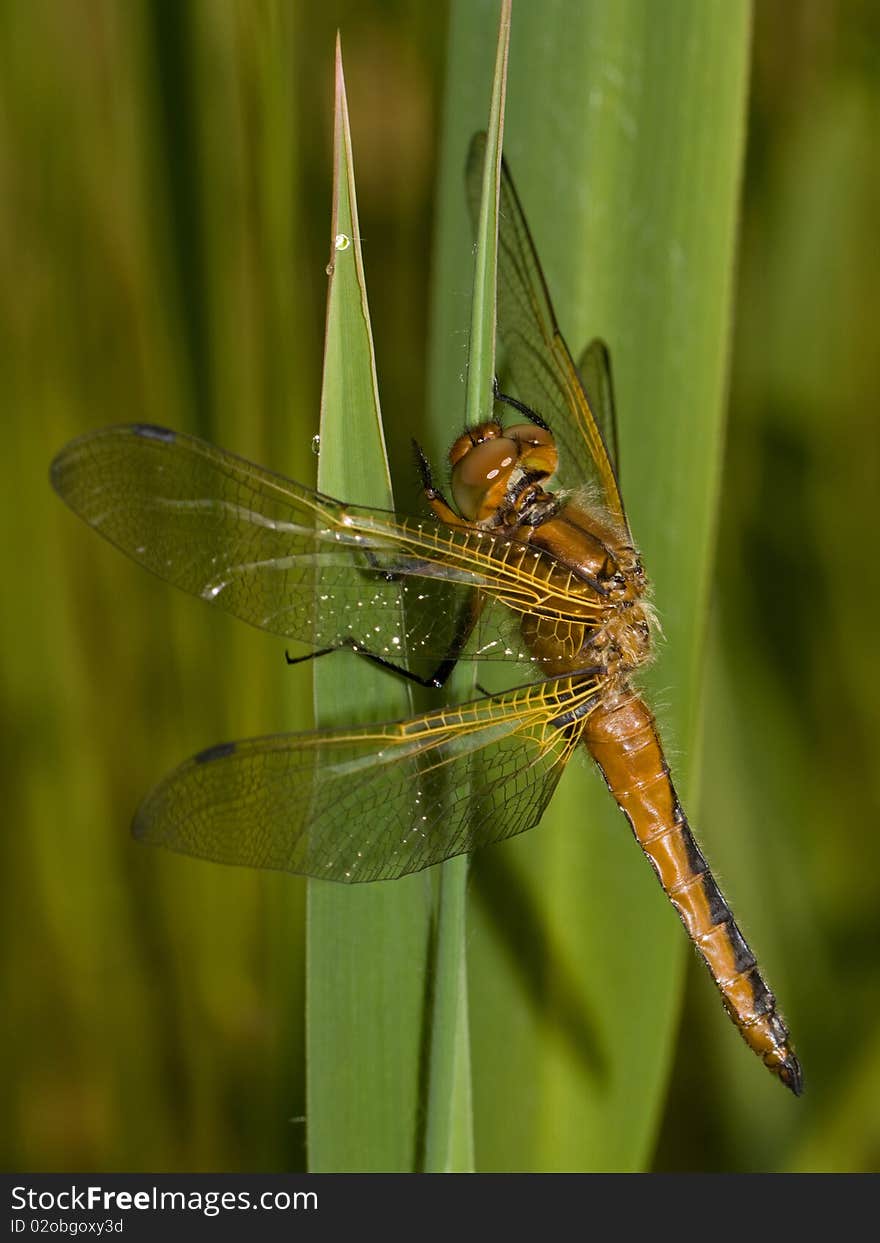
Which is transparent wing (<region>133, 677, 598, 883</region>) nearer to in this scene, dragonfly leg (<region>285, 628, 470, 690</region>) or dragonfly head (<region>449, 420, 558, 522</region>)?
dragonfly leg (<region>285, 628, 470, 690</region>)

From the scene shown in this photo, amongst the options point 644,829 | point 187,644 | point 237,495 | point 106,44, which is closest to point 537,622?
point 644,829

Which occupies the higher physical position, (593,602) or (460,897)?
(593,602)

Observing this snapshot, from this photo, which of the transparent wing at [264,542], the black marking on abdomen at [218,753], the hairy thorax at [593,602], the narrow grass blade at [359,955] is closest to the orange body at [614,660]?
the hairy thorax at [593,602]

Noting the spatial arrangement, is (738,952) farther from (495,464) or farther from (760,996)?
(495,464)

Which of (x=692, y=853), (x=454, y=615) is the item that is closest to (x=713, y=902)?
(x=692, y=853)

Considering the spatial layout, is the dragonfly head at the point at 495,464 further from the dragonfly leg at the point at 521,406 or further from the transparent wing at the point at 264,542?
the transparent wing at the point at 264,542
